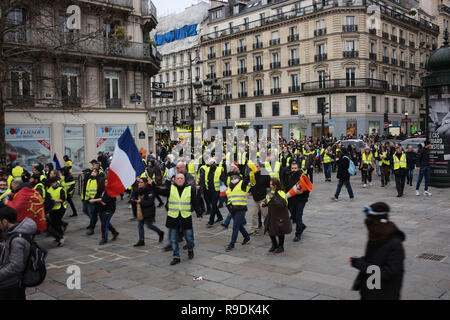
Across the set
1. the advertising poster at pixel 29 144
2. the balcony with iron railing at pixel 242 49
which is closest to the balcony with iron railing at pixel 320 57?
the balcony with iron railing at pixel 242 49

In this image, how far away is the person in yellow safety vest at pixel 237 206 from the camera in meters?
7.86

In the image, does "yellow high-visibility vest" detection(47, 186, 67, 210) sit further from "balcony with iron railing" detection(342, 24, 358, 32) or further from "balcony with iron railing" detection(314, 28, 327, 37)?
"balcony with iron railing" detection(342, 24, 358, 32)

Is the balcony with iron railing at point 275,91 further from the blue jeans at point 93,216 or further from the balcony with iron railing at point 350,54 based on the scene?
the blue jeans at point 93,216

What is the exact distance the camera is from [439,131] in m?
14.9

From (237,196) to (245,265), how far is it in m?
1.63

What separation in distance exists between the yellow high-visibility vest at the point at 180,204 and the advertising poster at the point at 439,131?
463 inches

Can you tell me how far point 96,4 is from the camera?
21219 millimetres

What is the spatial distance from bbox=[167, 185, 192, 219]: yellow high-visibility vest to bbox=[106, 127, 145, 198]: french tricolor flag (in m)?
1.10

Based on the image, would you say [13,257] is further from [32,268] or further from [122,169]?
[122,169]

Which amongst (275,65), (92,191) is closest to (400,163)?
(92,191)

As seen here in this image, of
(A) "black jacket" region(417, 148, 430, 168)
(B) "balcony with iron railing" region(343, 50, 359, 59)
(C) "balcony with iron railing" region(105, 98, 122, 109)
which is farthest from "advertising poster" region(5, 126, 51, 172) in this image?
(B) "balcony with iron railing" region(343, 50, 359, 59)

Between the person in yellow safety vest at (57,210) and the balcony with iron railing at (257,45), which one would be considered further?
the balcony with iron railing at (257,45)
